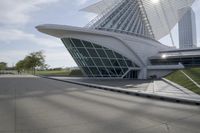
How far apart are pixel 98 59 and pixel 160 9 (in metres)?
23.8

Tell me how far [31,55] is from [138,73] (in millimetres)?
46134

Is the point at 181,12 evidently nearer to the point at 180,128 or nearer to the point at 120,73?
the point at 120,73

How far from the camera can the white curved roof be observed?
53531mm

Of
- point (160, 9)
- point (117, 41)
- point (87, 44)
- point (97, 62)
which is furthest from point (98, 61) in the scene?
point (160, 9)

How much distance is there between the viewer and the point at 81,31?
40.4 meters

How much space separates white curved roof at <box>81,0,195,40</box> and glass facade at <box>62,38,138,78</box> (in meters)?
15.6

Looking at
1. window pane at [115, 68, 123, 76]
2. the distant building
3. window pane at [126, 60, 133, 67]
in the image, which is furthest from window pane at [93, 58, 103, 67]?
the distant building

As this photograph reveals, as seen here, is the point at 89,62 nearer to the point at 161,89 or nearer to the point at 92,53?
the point at 92,53

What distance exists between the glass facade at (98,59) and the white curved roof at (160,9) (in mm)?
15584

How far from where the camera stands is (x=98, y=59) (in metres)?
42.9

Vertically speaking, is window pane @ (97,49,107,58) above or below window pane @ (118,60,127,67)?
above

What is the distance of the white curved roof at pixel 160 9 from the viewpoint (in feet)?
176

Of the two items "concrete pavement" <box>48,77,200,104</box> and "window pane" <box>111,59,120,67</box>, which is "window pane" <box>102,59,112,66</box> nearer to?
"window pane" <box>111,59,120,67</box>

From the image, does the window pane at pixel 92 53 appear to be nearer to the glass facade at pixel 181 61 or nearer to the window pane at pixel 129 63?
the window pane at pixel 129 63
